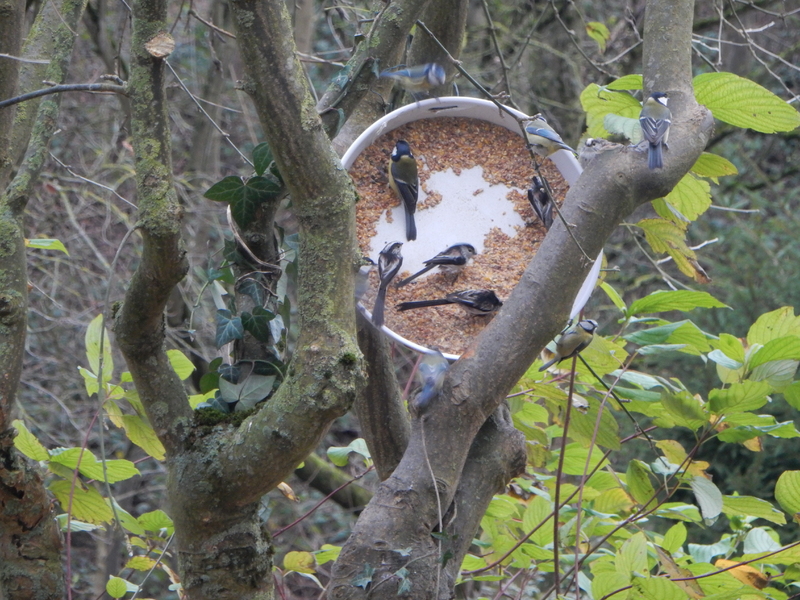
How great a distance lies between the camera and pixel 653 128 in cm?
149

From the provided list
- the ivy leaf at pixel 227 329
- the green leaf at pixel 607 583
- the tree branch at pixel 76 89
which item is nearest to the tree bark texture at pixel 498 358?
the green leaf at pixel 607 583

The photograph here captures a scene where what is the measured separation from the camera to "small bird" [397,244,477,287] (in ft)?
5.55

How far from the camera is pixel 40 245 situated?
162 centimetres

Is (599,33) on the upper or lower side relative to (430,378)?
upper

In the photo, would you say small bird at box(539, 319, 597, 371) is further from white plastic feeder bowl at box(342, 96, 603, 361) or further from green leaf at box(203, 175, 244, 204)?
green leaf at box(203, 175, 244, 204)

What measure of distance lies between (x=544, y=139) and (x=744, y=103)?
1.44ft

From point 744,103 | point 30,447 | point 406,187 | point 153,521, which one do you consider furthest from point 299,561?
point 744,103

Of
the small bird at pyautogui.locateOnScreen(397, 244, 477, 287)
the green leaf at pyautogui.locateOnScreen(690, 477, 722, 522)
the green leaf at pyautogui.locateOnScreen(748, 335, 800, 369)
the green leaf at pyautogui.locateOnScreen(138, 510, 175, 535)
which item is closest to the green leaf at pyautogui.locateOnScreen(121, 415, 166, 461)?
the green leaf at pyautogui.locateOnScreen(138, 510, 175, 535)

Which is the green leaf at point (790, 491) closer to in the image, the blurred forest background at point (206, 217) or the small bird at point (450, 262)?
the small bird at point (450, 262)

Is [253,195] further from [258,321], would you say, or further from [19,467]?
[19,467]

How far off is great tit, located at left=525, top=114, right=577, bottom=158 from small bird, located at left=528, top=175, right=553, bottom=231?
0.36ft

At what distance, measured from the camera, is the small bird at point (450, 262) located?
1.69 meters

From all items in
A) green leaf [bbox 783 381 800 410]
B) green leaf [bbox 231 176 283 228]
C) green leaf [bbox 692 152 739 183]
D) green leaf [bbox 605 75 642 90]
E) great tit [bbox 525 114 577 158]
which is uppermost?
green leaf [bbox 231 176 283 228]

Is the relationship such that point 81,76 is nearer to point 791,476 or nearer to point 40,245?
point 40,245
